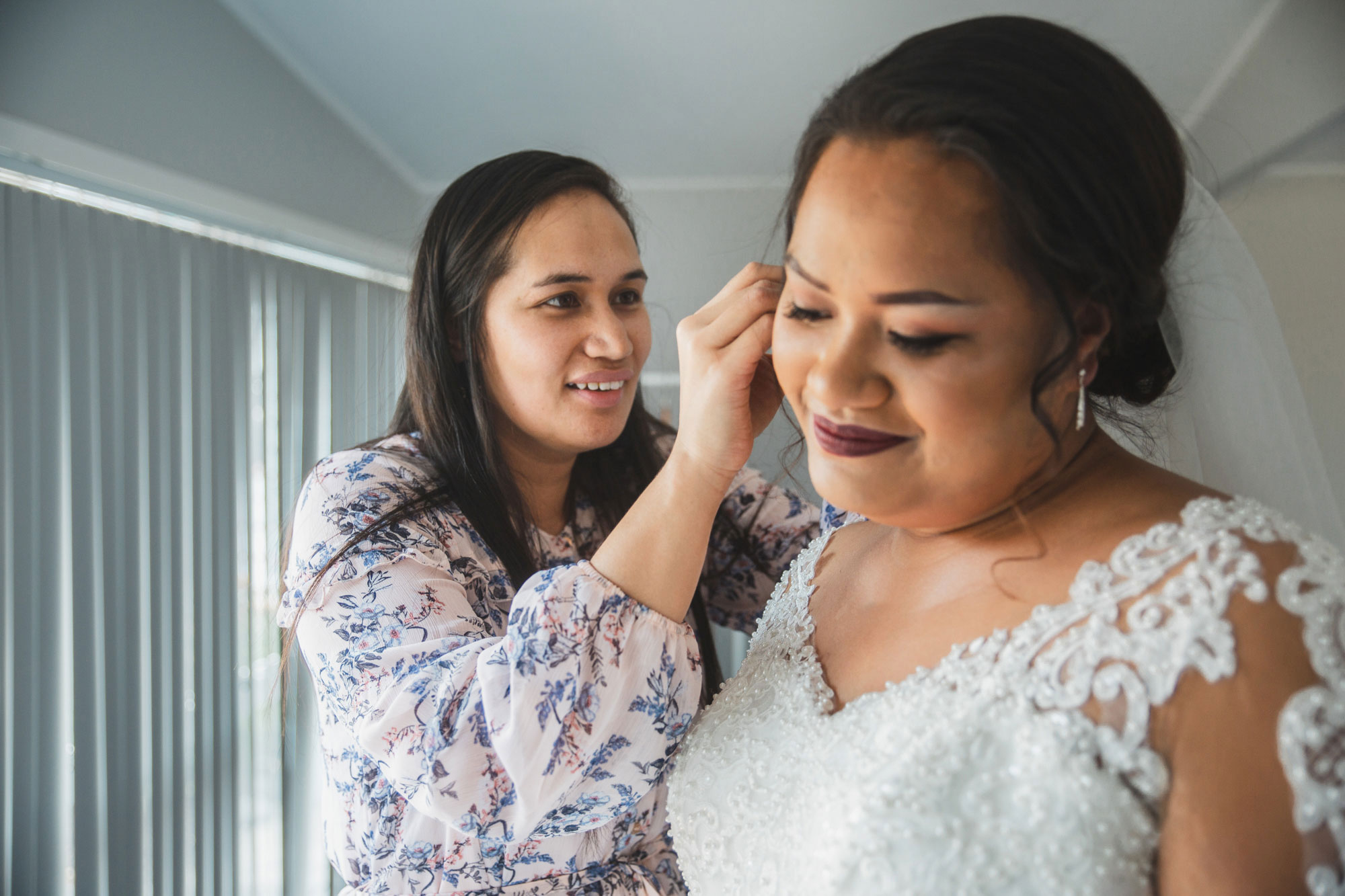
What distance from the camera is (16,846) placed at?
1.63 metres

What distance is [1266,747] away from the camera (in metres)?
0.63

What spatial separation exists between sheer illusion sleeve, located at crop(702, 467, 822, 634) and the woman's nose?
0.40 meters

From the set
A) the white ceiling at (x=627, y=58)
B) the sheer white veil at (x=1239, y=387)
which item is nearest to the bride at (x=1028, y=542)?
the sheer white veil at (x=1239, y=387)

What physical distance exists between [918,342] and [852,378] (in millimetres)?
64

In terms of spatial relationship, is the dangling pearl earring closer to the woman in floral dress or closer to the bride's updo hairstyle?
the bride's updo hairstyle

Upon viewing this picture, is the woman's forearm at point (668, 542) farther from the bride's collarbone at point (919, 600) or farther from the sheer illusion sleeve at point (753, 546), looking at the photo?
the sheer illusion sleeve at point (753, 546)

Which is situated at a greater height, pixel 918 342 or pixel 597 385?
pixel 918 342

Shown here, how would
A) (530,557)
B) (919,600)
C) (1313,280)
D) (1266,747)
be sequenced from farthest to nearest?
(1313,280), (530,557), (919,600), (1266,747)

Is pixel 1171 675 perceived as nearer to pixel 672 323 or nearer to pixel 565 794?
pixel 565 794

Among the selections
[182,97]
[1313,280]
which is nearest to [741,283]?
[1313,280]

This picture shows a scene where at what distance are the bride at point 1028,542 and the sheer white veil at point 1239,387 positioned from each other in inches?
4.1

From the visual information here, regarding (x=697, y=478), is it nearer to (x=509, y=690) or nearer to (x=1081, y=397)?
(x=509, y=690)

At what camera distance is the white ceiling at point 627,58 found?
1938mm

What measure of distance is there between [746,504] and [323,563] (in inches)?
31.8
